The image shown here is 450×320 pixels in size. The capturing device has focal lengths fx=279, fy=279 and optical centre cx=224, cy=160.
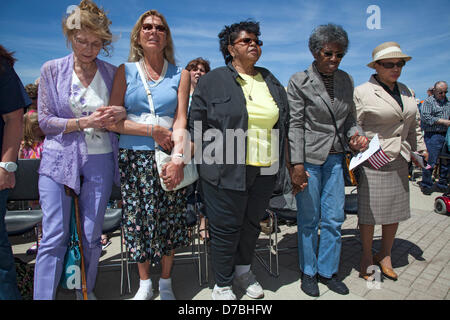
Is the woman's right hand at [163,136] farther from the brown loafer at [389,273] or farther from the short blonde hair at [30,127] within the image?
the short blonde hair at [30,127]

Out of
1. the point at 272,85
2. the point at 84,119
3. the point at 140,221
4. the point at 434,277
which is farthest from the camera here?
the point at 434,277

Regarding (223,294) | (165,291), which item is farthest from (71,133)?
(223,294)

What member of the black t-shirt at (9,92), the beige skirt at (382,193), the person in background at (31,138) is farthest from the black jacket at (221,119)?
the person in background at (31,138)

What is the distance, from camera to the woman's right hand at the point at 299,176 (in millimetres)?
2648

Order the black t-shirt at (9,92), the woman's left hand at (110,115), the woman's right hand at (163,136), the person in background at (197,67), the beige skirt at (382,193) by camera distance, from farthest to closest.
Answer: the person in background at (197,67), the beige skirt at (382,193), the woman's right hand at (163,136), the woman's left hand at (110,115), the black t-shirt at (9,92)

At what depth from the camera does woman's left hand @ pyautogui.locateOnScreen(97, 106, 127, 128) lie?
85.8 inches

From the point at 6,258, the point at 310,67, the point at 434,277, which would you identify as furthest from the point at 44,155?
the point at 434,277

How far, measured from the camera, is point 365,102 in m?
2.94

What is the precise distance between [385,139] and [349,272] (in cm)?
159

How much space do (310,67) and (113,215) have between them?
2695 mm

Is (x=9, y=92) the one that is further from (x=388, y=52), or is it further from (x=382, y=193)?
(x=382, y=193)

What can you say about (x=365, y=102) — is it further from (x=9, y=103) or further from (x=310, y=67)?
(x=9, y=103)

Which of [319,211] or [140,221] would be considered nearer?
[140,221]

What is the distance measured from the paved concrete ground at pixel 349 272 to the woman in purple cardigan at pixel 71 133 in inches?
32.8
